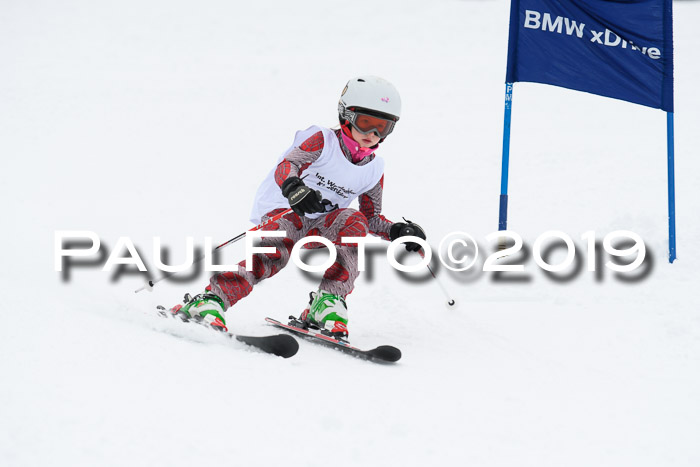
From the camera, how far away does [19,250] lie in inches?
219

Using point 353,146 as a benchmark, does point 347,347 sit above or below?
below

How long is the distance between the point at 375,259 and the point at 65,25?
1429 centimetres

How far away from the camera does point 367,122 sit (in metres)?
4.11

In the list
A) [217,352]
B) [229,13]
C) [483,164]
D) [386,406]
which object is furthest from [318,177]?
[229,13]

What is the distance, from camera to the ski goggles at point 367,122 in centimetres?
411

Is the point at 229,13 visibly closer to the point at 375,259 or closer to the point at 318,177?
the point at 375,259

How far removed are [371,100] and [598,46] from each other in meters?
2.53

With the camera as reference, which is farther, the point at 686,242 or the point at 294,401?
the point at 686,242

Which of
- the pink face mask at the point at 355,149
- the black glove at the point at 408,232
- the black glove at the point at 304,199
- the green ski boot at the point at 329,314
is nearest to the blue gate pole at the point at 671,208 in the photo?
the black glove at the point at 408,232

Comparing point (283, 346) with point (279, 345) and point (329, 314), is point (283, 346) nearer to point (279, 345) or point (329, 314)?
point (279, 345)

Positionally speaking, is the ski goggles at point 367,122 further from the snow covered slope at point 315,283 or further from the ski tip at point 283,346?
the ski tip at point 283,346

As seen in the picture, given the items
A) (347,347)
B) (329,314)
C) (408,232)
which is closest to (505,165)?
(408,232)

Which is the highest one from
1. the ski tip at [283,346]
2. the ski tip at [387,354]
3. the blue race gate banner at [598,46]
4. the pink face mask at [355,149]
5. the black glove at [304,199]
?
the blue race gate banner at [598,46]

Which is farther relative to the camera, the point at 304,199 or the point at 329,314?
the point at 329,314
